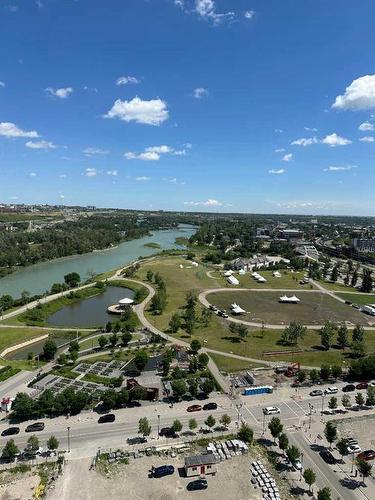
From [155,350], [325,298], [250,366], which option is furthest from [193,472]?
[325,298]

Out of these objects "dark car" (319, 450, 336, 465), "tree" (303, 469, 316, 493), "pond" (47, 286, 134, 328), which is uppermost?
"tree" (303, 469, 316, 493)

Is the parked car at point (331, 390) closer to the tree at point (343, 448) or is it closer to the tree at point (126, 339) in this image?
the tree at point (343, 448)

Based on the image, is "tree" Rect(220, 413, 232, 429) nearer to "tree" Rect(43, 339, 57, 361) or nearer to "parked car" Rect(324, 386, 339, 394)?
"parked car" Rect(324, 386, 339, 394)

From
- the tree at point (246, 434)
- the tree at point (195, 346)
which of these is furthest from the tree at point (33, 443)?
the tree at point (195, 346)

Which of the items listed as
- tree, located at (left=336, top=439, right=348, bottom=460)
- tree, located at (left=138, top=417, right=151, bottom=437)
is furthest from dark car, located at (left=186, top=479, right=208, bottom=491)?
tree, located at (left=336, top=439, right=348, bottom=460)

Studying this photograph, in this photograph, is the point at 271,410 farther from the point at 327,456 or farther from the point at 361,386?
the point at 361,386
